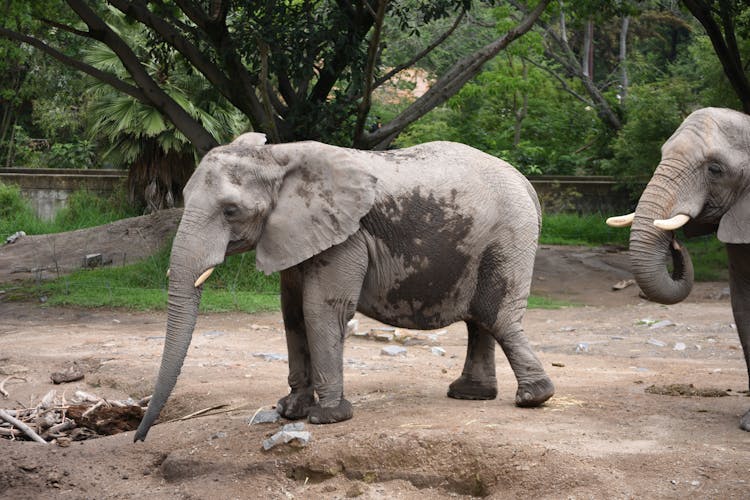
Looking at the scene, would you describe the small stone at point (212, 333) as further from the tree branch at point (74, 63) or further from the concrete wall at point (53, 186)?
the concrete wall at point (53, 186)

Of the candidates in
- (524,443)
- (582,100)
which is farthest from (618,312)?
(582,100)

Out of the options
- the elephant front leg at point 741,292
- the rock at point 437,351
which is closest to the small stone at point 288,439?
the elephant front leg at point 741,292

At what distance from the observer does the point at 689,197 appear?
6.12m

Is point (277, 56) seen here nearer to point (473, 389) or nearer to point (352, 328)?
point (352, 328)

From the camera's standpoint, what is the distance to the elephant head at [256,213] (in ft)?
19.6

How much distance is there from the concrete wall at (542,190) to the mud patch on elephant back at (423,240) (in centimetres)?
1660

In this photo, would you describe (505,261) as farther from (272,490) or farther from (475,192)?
(272,490)

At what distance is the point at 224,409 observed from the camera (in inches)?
297

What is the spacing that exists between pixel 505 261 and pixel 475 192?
20.4 inches

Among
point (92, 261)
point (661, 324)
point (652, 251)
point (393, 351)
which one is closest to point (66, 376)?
point (393, 351)

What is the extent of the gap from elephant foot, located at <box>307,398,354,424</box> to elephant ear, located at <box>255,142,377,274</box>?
0.99 meters

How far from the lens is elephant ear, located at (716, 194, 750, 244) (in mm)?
6152

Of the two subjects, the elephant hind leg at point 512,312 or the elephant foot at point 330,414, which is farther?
the elephant hind leg at point 512,312

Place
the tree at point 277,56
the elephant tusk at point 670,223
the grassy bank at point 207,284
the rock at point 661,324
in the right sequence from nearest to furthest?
the elephant tusk at point 670,223 → the rock at point 661,324 → the tree at point 277,56 → the grassy bank at point 207,284
